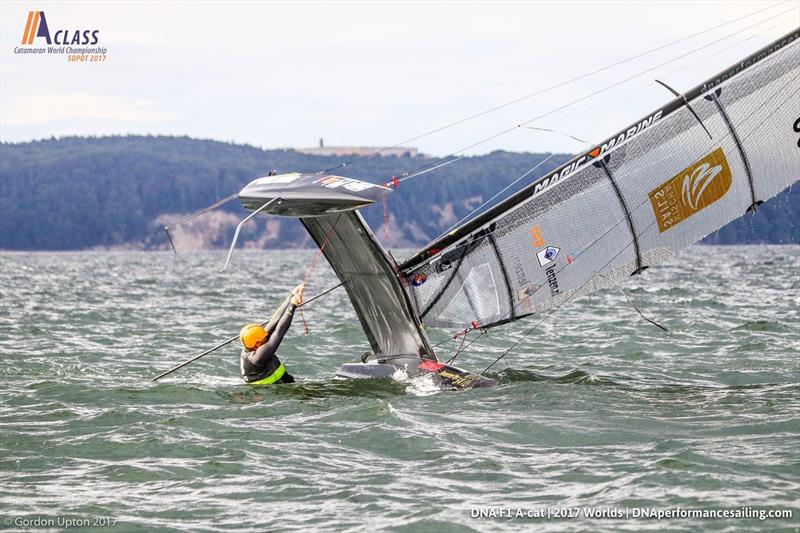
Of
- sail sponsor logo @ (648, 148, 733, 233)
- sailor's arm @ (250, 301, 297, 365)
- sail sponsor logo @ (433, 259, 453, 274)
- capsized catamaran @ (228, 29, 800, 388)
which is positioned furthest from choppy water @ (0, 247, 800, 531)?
sail sponsor logo @ (648, 148, 733, 233)

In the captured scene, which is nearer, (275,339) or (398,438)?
(398,438)

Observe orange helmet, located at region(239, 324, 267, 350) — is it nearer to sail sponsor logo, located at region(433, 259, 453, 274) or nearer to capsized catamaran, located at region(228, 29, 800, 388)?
capsized catamaran, located at region(228, 29, 800, 388)

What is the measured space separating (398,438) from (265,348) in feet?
10.6

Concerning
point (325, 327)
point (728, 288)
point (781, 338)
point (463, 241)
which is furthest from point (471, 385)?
point (728, 288)

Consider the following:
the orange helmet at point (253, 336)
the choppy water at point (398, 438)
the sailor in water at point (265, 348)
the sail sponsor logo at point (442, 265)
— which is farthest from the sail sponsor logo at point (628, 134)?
the orange helmet at point (253, 336)

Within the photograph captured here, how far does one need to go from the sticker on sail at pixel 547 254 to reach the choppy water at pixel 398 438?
157 centimetres

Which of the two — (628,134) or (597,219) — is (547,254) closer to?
(597,219)

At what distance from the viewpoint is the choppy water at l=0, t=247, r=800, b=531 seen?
8172 mm

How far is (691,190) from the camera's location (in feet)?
43.1

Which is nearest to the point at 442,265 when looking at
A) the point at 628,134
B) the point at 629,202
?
the point at 629,202

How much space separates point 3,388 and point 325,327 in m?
10.2

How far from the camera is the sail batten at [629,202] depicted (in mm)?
12859

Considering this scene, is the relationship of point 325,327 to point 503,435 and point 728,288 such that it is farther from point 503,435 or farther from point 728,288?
point 728,288

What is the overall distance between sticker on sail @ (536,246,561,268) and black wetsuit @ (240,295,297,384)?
3179 millimetres
